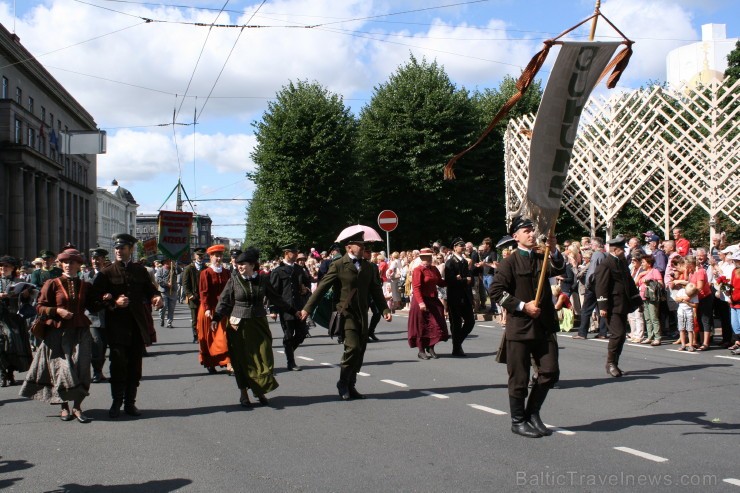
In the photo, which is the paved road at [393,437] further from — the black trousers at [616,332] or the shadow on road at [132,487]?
the black trousers at [616,332]

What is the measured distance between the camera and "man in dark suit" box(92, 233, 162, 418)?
813cm

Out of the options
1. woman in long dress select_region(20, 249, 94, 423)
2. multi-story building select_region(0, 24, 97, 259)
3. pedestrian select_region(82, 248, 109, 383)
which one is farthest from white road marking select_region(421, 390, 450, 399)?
multi-story building select_region(0, 24, 97, 259)

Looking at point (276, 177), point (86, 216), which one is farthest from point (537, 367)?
point (86, 216)

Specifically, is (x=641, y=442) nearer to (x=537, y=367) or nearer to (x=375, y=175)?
(x=537, y=367)

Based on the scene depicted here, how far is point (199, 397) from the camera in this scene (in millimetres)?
9211

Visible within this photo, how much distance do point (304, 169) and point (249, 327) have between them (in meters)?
A: 28.8

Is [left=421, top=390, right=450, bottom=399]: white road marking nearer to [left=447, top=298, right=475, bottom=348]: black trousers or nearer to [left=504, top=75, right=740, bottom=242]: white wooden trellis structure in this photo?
[left=447, top=298, right=475, bottom=348]: black trousers

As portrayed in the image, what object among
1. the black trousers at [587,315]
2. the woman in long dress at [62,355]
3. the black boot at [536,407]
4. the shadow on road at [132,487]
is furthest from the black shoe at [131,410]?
the black trousers at [587,315]

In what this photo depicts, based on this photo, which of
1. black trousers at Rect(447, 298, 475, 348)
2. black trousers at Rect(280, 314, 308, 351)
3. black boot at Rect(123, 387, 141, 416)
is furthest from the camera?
black trousers at Rect(447, 298, 475, 348)

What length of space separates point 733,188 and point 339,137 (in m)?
19.4

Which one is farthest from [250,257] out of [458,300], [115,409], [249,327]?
[458,300]

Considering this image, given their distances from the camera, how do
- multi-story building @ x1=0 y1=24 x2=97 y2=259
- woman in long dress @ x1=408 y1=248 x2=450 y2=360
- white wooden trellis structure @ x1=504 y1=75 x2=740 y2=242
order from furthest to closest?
multi-story building @ x1=0 y1=24 x2=97 y2=259, white wooden trellis structure @ x1=504 y1=75 x2=740 y2=242, woman in long dress @ x1=408 y1=248 x2=450 y2=360

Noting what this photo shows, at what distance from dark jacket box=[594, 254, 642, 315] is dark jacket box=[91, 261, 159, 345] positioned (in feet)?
18.7

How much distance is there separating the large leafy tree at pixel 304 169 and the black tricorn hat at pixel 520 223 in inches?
1194
